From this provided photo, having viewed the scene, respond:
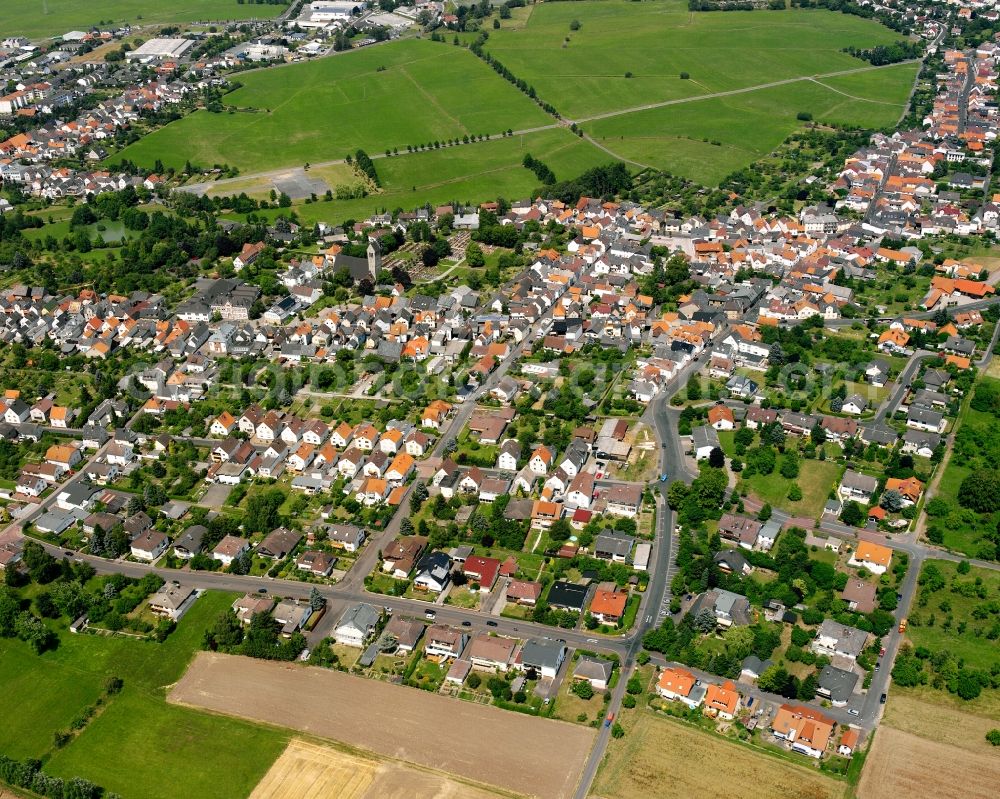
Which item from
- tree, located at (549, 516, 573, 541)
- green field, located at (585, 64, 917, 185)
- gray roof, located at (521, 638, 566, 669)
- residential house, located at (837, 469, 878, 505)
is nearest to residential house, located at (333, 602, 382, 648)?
gray roof, located at (521, 638, 566, 669)

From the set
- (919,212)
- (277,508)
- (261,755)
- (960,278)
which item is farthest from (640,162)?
(261,755)

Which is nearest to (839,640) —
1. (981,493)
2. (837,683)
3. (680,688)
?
(837,683)

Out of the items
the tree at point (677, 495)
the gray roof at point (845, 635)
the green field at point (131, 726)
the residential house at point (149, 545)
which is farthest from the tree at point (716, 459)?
the residential house at point (149, 545)

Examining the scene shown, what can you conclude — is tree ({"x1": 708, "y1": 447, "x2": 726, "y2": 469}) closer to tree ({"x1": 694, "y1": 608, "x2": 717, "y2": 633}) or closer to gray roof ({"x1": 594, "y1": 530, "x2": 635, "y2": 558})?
gray roof ({"x1": 594, "y1": 530, "x2": 635, "y2": 558})

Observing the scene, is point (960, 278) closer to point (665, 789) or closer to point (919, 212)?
point (919, 212)

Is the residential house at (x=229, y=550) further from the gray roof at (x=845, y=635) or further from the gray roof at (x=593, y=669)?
the gray roof at (x=845, y=635)
